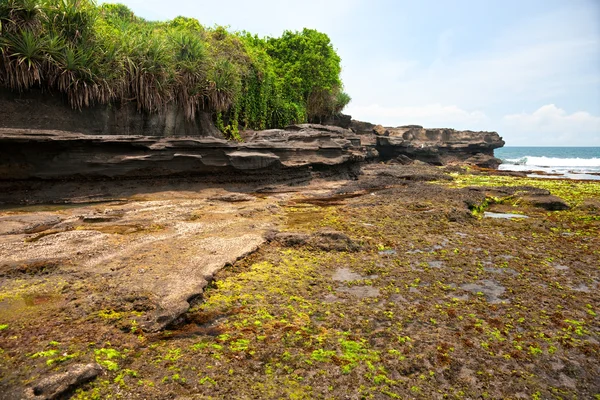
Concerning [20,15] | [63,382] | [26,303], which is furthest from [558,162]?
[63,382]

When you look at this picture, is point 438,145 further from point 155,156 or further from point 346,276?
point 346,276

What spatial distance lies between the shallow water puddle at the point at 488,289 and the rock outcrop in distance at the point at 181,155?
1066 centimetres

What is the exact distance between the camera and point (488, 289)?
545 cm

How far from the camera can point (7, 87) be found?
11320 mm

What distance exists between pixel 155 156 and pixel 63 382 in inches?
421

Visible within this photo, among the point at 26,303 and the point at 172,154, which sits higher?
the point at 172,154

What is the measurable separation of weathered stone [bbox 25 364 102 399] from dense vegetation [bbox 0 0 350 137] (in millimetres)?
11703

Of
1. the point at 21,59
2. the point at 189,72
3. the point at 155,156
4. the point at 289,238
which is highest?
the point at 189,72

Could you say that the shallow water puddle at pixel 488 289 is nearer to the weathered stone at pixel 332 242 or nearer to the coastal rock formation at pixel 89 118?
the weathered stone at pixel 332 242

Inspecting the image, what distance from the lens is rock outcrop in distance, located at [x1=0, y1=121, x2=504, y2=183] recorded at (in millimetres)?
10797

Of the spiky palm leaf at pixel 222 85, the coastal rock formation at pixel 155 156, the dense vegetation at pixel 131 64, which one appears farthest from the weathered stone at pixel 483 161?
the spiky palm leaf at pixel 222 85

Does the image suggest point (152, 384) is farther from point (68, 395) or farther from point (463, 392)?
point (463, 392)

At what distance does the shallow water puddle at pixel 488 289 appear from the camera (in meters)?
5.12

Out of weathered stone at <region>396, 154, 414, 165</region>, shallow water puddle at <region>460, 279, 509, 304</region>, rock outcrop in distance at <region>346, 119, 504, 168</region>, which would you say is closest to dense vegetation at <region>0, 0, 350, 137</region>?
shallow water puddle at <region>460, 279, 509, 304</region>
